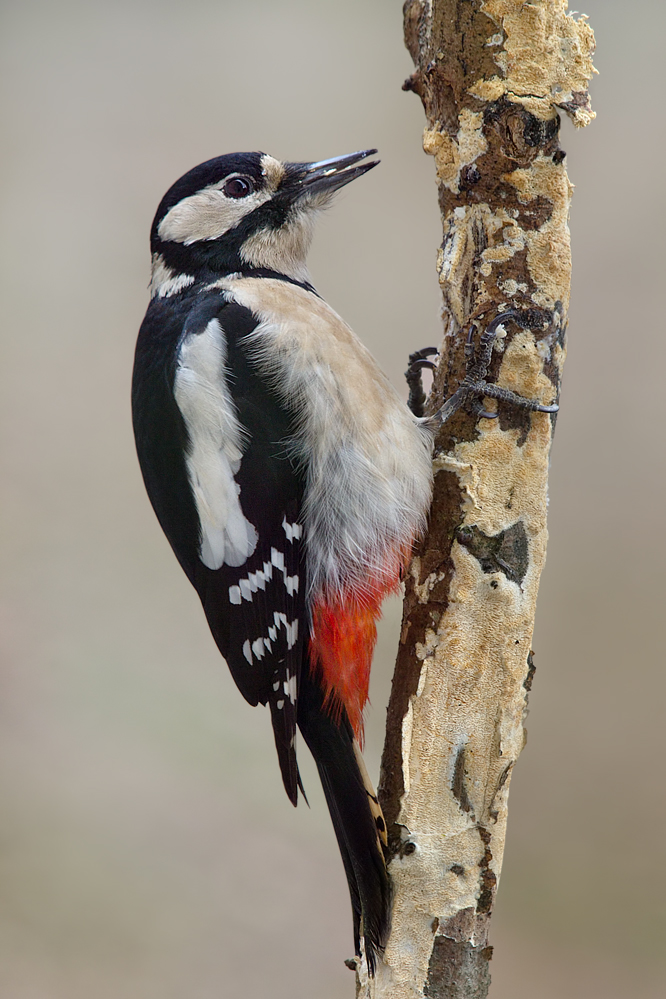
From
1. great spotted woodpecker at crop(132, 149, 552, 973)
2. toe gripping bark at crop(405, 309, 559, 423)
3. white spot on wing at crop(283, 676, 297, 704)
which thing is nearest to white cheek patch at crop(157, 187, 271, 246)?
great spotted woodpecker at crop(132, 149, 552, 973)

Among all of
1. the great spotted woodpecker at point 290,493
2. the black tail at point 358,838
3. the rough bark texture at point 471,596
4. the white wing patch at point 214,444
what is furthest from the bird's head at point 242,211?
the black tail at point 358,838

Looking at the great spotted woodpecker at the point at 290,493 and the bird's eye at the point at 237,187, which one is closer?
the great spotted woodpecker at the point at 290,493

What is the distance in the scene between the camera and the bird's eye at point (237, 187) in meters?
1.54

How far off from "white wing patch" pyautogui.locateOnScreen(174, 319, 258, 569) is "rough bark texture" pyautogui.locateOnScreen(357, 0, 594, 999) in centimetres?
31

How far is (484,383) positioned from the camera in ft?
4.02

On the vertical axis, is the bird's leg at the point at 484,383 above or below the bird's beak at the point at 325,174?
below

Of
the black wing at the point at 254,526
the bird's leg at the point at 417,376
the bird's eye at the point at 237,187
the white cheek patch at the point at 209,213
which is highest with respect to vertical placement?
the bird's eye at the point at 237,187

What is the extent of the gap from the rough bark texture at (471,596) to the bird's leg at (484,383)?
0.01 m

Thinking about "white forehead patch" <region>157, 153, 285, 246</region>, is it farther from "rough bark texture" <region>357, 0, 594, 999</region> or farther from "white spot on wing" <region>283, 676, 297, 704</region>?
"white spot on wing" <region>283, 676, 297, 704</region>

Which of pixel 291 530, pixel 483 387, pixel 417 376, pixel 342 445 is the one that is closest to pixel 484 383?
pixel 483 387

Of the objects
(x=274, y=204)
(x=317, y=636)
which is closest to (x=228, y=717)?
(x=317, y=636)

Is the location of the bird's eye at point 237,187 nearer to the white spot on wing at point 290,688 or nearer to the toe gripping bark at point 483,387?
the toe gripping bark at point 483,387

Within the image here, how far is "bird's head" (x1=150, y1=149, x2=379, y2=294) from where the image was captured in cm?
153

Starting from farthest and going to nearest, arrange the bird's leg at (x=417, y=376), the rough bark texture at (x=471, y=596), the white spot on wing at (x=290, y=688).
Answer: the bird's leg at (x=417, y=376) → the white spot on wing at (x=290, y=688) → the rough bark texture at (x=471, y=596)
